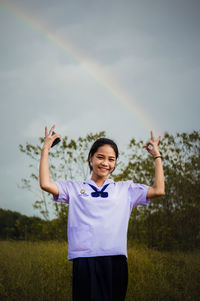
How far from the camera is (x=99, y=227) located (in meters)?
1.75

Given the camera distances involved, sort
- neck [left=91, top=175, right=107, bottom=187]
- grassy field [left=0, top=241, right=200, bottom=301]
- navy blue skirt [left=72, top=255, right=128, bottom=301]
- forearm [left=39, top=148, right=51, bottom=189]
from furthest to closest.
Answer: grassy field [left=0, top=241, right=200, bottom=301] → neck [left=91, top=175, right=107, bottom=187] → forearm [left=39, top=148, right=51, bottom=189] → navy blue skirt [left=72, top=255, right=128, bottom=301]

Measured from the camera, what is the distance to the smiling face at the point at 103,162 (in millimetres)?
2031

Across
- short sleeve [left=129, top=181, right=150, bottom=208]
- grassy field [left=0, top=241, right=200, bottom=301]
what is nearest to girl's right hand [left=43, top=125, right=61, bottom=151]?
short sleeve [left=129, top=181, right=150, bottom=208]

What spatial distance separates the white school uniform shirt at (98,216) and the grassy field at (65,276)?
2525 mm

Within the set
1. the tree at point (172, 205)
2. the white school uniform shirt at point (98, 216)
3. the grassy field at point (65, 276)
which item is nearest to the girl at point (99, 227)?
the white school uniform shirt at point (98, 216)

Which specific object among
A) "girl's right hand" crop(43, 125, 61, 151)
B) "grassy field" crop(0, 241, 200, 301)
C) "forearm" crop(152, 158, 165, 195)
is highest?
"girl's right hand" crop(43, 125, 61, 151)

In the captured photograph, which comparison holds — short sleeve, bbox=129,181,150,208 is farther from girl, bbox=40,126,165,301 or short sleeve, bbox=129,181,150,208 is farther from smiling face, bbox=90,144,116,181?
smiling face, bbox=90,144,116,181

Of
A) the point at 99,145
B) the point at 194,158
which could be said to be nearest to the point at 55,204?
the point at 194,158

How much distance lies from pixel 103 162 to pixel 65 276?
3141mm

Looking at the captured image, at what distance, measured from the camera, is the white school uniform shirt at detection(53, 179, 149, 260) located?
1.73m

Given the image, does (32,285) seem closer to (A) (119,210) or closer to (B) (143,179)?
(A) (119,210)

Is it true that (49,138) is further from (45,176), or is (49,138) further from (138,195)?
(138,195)

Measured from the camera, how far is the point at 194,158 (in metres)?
7.02

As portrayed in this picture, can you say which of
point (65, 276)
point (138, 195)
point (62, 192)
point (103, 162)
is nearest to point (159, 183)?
point (138, 195)
